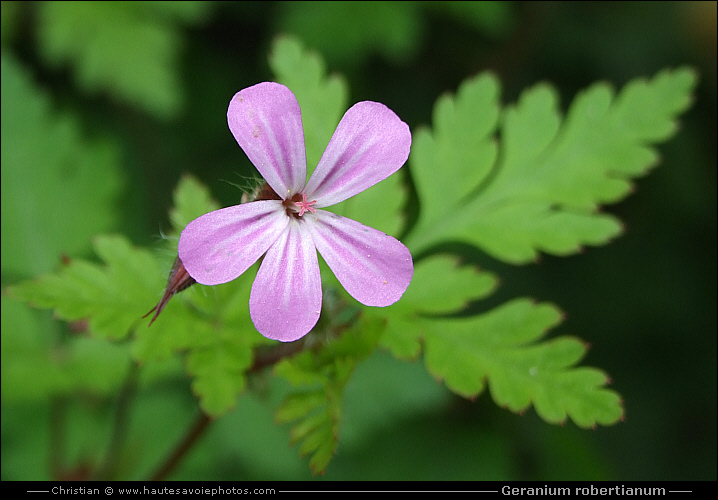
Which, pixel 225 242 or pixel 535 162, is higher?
pixel 535 162

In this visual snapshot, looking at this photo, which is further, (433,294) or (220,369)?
(433,294)

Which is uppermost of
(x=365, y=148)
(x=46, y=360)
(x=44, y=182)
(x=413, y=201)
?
(x=413, y=201)

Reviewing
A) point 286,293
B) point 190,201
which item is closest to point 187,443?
point 190,201

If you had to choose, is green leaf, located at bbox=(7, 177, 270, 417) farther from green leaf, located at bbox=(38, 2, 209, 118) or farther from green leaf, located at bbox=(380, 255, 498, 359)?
green leaf, located at bbox=(38, 2, 209, 118)

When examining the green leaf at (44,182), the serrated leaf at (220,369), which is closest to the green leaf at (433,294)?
the serrated leaf at (220,369)

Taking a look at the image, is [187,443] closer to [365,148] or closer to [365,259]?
[365,259]

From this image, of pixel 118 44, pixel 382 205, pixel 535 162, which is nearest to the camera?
pixel 382 205

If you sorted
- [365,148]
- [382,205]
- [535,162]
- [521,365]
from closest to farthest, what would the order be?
[365,148] → [521,365] → [382,205] → [535,162]
